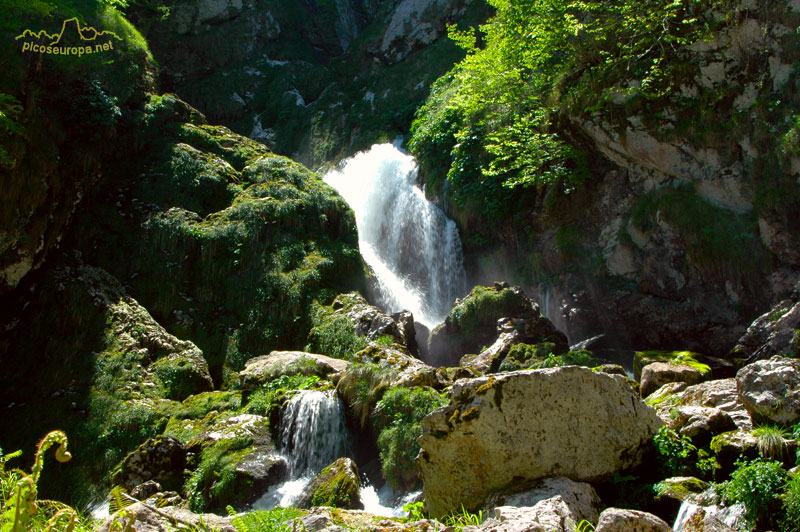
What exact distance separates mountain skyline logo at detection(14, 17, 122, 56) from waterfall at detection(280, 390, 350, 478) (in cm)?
1129

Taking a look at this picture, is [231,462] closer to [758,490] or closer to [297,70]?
[758,490]

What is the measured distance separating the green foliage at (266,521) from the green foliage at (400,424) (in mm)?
3118

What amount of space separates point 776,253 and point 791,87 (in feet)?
11.9

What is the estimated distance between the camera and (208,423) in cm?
940

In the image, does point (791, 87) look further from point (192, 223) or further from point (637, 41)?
point (192, 223)

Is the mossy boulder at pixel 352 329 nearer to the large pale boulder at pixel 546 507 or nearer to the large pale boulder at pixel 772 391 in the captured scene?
the large pale boulder at pixel 546 507

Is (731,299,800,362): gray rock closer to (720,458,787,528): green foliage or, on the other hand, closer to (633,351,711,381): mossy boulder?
(633,351,711,381): mossy boulder

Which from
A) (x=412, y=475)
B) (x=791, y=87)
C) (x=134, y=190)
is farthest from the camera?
(x=134, y=190)

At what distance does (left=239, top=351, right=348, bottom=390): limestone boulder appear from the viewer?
412 inches

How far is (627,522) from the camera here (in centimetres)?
344

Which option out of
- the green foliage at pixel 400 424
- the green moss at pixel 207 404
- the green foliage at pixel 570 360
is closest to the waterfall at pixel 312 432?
the green foliage at pixel 400 424

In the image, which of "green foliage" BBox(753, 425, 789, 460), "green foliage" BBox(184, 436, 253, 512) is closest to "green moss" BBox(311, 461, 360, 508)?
"green foliage" BBox(184, 436, 253, 512)

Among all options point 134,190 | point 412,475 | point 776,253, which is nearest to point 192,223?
point 134,190

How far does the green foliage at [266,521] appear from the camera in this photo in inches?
150
